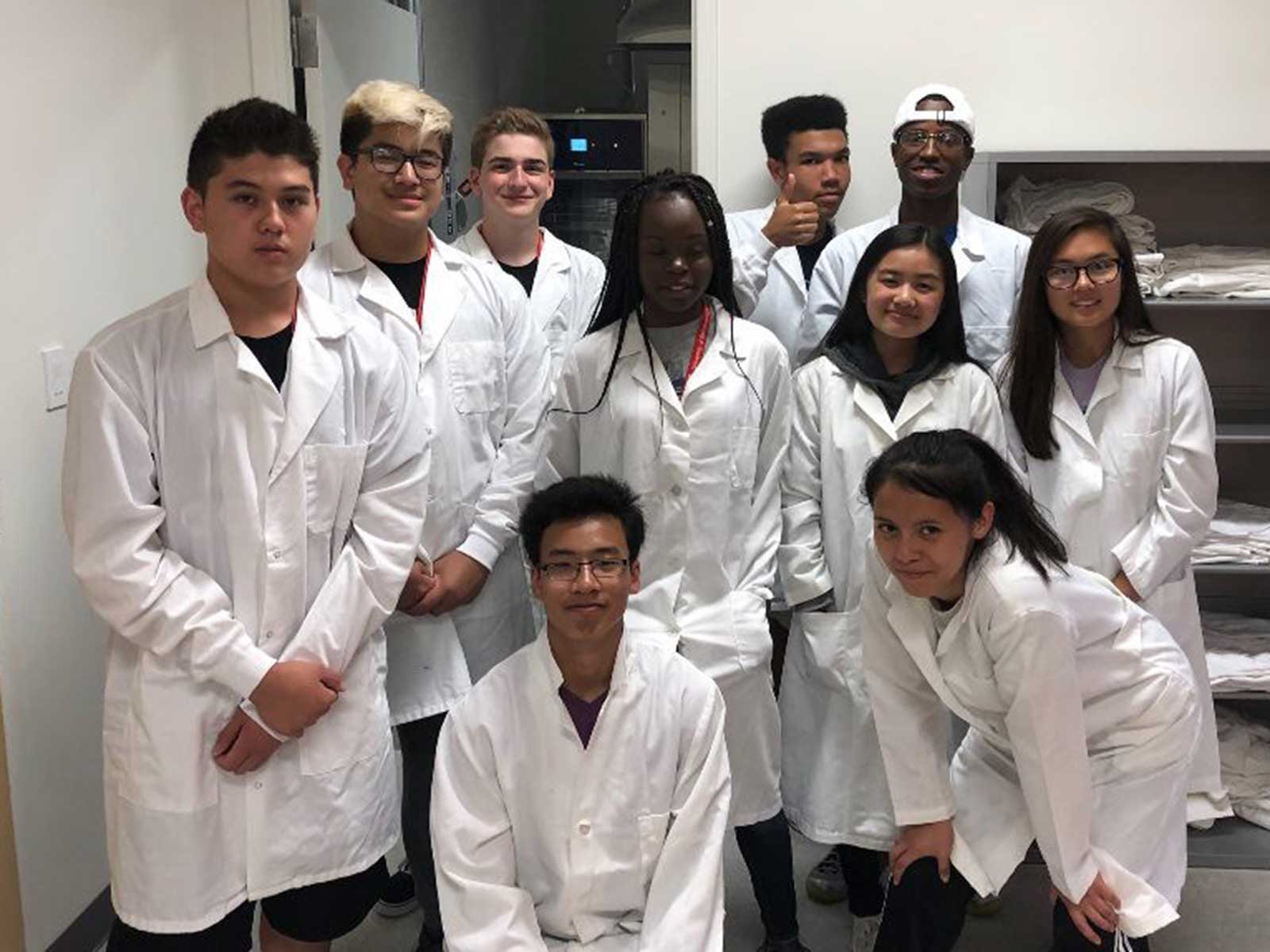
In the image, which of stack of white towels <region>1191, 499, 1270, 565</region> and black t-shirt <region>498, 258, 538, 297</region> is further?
stack of white towels <region>1191, 499, 1270, 565</region>

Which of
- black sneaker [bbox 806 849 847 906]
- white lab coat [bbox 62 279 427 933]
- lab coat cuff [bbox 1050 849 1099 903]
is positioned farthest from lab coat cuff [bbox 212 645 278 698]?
black sneaker [bbox 806 849 847 906]

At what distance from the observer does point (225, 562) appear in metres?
1.60

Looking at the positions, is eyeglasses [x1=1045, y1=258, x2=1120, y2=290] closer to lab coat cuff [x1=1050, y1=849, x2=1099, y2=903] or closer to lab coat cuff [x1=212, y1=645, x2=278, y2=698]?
lab coat cuff [x1=1050, y1=849, x2=1099, y2=903]

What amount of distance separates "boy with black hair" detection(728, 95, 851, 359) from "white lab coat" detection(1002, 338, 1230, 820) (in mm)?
573

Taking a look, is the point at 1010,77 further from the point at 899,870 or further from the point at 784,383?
the point at 899,870

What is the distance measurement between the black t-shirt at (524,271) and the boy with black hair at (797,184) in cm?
41

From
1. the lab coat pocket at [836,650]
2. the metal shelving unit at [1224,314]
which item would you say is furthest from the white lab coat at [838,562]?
the metal shelving unit at [1224,314]

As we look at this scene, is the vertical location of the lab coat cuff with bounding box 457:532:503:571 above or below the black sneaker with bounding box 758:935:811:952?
above

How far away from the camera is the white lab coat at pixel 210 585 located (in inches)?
60.7

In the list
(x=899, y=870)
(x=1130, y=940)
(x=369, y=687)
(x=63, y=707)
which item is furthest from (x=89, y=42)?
(x=1130, y=940)

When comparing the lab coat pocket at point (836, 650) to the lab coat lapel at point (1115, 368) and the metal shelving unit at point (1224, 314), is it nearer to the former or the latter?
the lab coat lapel at point (1115, 368)

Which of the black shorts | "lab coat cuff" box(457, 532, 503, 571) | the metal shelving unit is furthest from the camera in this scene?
the metal shelving unit

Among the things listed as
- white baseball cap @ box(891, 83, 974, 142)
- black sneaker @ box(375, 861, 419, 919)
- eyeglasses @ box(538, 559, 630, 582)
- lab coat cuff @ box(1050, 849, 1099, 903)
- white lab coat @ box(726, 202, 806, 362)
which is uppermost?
white baseball cap @ box(891, 83, 974, 142)

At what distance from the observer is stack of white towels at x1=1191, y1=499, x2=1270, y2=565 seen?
2623mm
